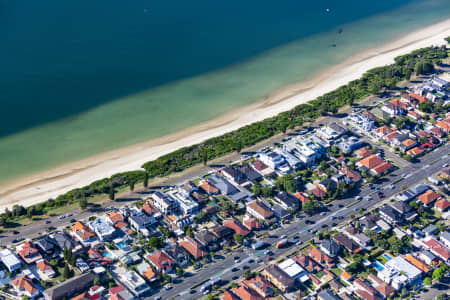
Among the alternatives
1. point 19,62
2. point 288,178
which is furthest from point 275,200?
point 19,62

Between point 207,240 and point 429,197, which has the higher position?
point 207,240

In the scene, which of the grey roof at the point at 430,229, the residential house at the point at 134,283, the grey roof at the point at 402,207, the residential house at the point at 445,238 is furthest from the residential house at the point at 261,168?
the residential house at the point at 134,283

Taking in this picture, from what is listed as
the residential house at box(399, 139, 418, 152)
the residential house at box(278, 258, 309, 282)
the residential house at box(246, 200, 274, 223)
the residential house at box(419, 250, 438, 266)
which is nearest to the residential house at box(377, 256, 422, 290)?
the residential house at box(419, 250, 438, 266)

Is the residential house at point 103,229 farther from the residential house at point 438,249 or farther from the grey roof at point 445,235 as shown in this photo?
the grey roof at point 445,235

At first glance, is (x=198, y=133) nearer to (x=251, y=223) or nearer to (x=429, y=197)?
(x=251, y=223)

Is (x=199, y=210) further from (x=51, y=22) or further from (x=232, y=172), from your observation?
(x=51, y=22)

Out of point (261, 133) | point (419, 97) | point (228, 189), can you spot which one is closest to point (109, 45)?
point (261, 133)

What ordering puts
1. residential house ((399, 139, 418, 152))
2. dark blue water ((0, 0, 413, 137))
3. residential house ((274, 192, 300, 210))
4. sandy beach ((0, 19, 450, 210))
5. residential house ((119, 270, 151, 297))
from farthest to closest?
dark blue water ((0, 0, 413, 137))
residential house ((399, 139, 418, 152))
sandy beach ((0, 19, 450, 210))
residential house ((274, 192, 300, 210))
residential house ((119, 270, 151, 297))

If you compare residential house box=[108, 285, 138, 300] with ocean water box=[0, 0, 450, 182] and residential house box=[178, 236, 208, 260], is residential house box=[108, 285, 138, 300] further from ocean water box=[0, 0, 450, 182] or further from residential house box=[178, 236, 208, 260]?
ocean water box=[0, 0, 450, 182]
